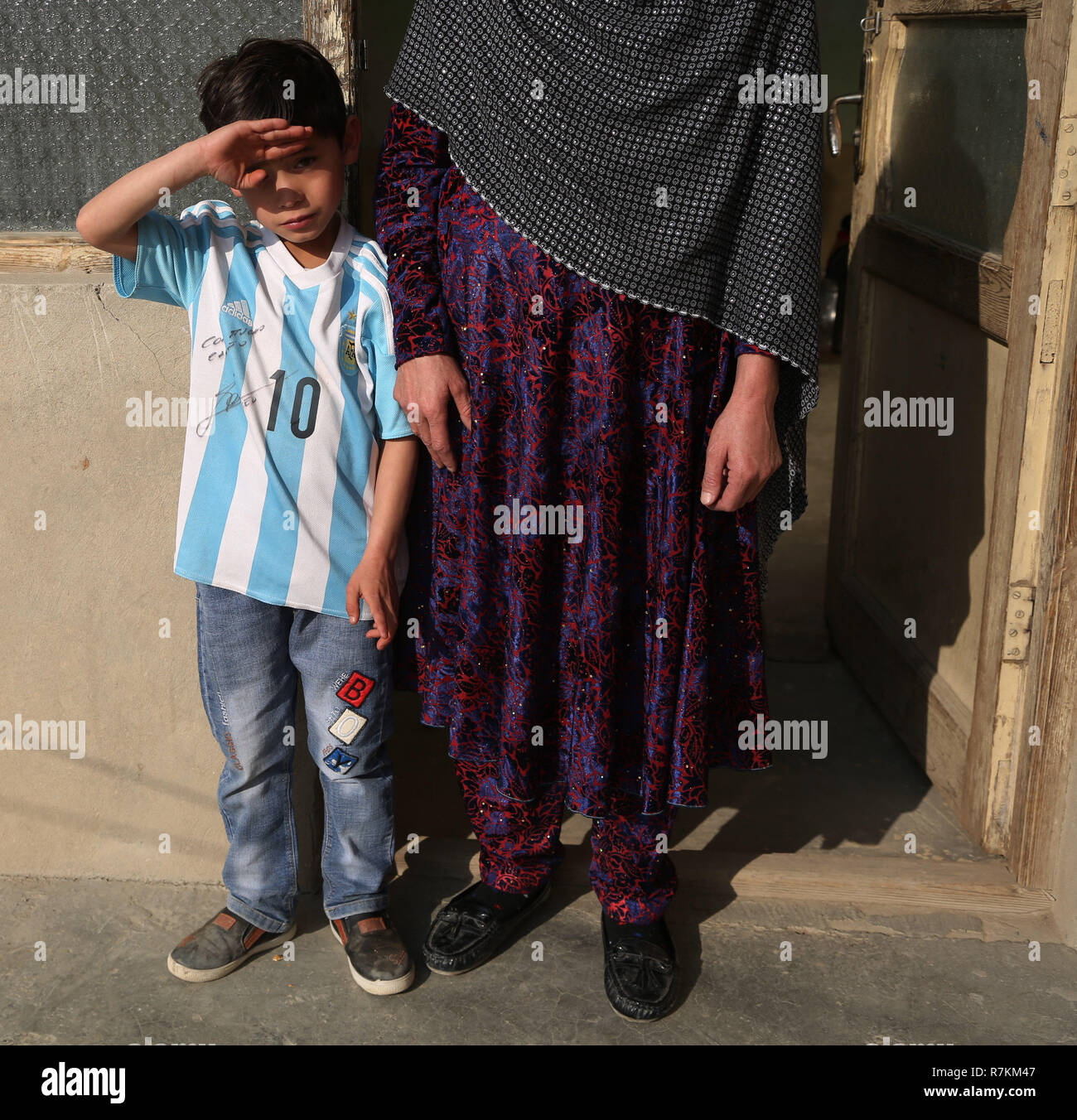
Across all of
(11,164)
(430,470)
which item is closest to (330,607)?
(430,470)

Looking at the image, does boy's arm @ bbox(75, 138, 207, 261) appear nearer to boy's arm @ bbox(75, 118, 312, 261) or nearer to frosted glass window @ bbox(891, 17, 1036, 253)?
boy's arm @ bbox(75, 118, 312, 261)

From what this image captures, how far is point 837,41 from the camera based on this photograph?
369 inches

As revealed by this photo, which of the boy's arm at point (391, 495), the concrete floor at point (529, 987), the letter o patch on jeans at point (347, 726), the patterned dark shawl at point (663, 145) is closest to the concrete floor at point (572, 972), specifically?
the concrete floor at point (529, 987)

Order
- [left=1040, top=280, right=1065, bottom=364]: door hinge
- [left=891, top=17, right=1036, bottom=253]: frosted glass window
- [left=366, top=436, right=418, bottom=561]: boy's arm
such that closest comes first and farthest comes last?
[left=366, top=436, right=418, bottom=561]: boy's arm, [left=1040, top=280, right=1065, bottom=364]: door hinge, [left=891, top=17, right=1036, bottom=253]: frosted glass window

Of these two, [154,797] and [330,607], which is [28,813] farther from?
[330,607]

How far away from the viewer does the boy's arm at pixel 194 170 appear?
68.9 inches

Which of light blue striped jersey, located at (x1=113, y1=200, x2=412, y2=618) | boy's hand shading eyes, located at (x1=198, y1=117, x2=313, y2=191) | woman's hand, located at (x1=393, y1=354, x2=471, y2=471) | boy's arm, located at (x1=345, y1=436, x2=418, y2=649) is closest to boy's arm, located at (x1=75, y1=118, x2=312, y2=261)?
boy's hand shading eyes, located at (x1=198, y1=117, x2=313, y2=191)

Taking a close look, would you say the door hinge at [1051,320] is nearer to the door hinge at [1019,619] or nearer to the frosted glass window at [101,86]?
the door hinge at [1019,619]

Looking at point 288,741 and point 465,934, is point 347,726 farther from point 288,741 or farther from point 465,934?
point 465,934

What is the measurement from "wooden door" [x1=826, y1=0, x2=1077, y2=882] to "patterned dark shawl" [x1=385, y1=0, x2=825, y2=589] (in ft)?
2.63

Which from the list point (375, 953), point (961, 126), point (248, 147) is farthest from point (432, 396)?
point (961, 126)

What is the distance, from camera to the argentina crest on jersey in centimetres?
197

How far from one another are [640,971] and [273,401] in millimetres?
1238
